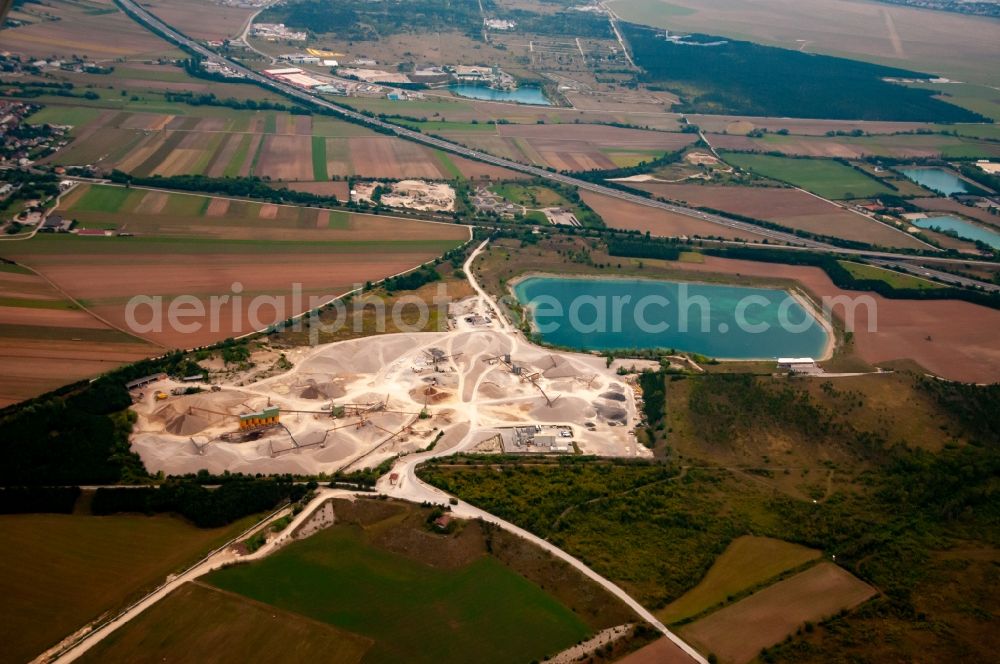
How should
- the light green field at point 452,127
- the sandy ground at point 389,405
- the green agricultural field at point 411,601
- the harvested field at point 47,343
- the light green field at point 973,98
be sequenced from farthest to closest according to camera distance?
the light green field at point 973,98
the light green field at point 452,127
the harvested field at point 47,343
the sandy ground at point 389,405
the green agricultural field at point 411,601

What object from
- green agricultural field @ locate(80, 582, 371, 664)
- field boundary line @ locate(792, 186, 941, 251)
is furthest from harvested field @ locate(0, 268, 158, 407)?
field boundary line @ locate(792, 186, 941, 251)

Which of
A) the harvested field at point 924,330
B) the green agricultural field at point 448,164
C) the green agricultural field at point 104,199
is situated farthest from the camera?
the green agricultural field at point 448,164

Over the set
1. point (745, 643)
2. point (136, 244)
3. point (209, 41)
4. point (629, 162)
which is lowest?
point (745, 643)

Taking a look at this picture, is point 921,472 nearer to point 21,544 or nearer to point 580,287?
point 580,287

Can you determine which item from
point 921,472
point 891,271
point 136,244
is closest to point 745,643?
point 921,472

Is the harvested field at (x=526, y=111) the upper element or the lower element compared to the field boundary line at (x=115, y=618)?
upper

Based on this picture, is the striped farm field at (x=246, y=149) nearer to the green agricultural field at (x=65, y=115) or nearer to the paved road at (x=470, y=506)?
the green agricultural field at (x=65, y=115)

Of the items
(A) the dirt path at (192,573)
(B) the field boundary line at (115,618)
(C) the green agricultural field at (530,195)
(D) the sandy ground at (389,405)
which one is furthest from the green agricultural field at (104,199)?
(B) the field boundary line at (115,618)
